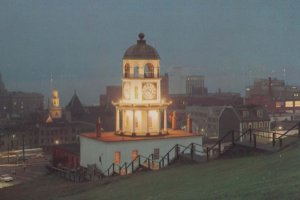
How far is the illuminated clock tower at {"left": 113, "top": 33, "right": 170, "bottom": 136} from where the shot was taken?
3838 cm

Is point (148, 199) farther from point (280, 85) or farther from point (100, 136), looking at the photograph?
point (280, 85)

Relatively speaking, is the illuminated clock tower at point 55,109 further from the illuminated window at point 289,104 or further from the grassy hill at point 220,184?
the grassy hill at point 220,184

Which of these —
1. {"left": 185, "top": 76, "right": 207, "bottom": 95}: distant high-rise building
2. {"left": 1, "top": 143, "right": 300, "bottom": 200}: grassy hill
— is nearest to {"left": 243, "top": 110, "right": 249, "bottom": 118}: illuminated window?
{"left": 1, "top": 143, "right": 300, "bottom": 200}: grassy hill

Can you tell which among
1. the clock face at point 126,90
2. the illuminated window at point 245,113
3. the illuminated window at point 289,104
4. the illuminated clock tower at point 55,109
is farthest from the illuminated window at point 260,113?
the illuminated clock tower at point 55,109

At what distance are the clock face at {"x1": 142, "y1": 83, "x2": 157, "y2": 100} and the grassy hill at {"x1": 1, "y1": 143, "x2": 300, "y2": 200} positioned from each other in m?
17.9

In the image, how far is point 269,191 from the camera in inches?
470

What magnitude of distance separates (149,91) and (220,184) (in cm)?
2455

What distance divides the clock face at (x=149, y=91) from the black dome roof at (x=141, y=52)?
1.95 m

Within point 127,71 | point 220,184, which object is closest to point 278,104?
point 127,71

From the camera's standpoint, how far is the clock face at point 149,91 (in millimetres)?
38756

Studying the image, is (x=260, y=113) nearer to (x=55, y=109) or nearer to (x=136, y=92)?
(x=136, y=92)

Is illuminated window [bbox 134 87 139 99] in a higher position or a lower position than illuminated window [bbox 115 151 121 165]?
higher

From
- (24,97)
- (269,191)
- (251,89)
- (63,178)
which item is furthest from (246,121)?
(24,97)

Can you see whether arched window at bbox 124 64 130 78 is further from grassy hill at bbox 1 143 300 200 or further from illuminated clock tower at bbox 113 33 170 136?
grassy hill at bbox 1 143 300 200
